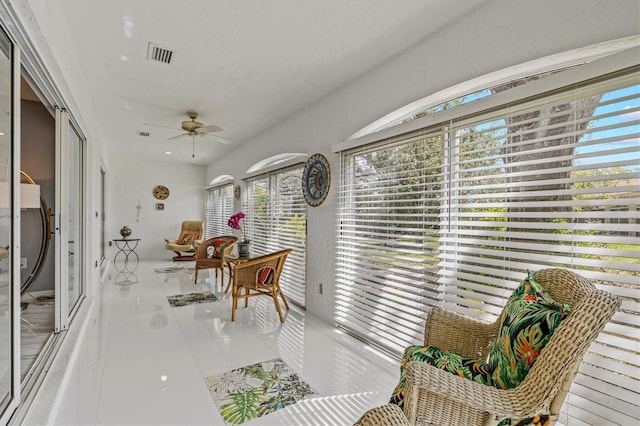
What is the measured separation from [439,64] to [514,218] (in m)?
1.21

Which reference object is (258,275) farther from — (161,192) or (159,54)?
(161,192)

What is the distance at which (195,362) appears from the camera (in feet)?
7.91

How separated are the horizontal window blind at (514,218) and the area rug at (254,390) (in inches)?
36.6

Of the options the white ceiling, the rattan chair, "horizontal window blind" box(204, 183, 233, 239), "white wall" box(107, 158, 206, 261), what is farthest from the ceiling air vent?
"white wall" box(107, 158, 206, 261)

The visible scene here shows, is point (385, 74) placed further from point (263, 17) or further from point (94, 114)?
point (94, 114)

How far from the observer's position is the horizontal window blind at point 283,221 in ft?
13.4

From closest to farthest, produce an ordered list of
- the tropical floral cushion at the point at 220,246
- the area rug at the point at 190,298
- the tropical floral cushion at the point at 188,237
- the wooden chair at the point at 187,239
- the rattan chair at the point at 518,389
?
the rattan chair at the point at 518,389 < the area rug at the point at 190,298 < the tropical floral cushion at the point at 220,246 < the wooden chair at the point at 187,239 < the tropical floral cushion at the point at 188,237

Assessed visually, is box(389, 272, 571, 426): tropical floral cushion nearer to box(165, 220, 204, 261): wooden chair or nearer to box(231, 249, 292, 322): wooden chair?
box(231, 249, 292, 322): wooden chair

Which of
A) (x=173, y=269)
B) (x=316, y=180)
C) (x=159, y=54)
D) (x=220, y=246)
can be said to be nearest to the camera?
(x=159, y=54)

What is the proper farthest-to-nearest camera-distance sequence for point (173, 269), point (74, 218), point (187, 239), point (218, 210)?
point (218, 210)
point (187, 239)
point (173, 269)
point (74, 218)

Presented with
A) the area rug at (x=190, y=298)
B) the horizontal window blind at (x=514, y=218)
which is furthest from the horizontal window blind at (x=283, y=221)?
the horizontal window blind at (x=514, y=218)

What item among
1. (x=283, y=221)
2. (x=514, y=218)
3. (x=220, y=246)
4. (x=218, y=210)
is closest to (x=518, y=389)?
(x=514, y=218)

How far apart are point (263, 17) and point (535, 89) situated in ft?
5.79

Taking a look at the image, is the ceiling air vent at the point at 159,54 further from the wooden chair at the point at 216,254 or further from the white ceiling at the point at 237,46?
the wooden chair at the point at 216,254
